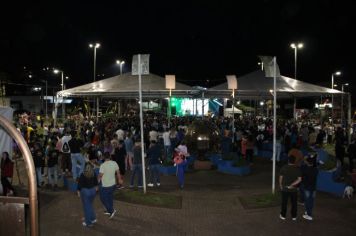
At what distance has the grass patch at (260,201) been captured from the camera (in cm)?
1021

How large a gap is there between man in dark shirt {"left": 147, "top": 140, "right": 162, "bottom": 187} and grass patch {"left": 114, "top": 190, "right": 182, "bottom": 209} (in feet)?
3.63

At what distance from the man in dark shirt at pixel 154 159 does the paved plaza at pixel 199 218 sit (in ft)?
1.88

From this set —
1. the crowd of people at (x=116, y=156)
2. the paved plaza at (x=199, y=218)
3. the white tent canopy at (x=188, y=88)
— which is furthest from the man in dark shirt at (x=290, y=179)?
the white tent canopy at (x=188, y=88)

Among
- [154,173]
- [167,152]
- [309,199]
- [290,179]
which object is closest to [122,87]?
[167,152]

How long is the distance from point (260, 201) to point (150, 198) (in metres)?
2.99

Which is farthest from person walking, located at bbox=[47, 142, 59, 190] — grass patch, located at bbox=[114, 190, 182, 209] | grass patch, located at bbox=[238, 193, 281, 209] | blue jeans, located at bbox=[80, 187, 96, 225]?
grass patch, located at bbox=[238, 193, 281, 209]

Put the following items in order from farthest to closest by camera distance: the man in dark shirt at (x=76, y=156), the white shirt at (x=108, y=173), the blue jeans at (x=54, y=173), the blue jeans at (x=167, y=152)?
the blue jeans at (x=167, y=152) → the man in dark shirt at (x=76, y=156) → the blue jeans at (x=54, y=173) → the white shirt at (x=108, y=173)

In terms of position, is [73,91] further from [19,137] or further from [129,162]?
[19,137]

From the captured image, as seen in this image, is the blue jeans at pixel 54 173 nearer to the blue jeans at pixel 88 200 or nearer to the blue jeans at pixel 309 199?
the blue jeans at pixel 88 200

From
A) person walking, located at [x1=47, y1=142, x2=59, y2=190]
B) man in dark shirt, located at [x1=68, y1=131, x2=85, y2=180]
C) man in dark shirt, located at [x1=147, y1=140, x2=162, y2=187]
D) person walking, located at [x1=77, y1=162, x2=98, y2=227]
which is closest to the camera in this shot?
person walking, located at [x1=77, y1=162, x2=98, y2=227]

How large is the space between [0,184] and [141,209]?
4.26 metres

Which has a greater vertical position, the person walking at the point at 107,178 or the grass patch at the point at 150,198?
the person walking at the point at 107,178

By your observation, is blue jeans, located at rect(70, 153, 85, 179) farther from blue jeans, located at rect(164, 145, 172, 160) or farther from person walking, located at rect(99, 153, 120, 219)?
blue jeans, located at rect(164, 145, 172, 160)

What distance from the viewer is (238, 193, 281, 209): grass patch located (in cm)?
1021
